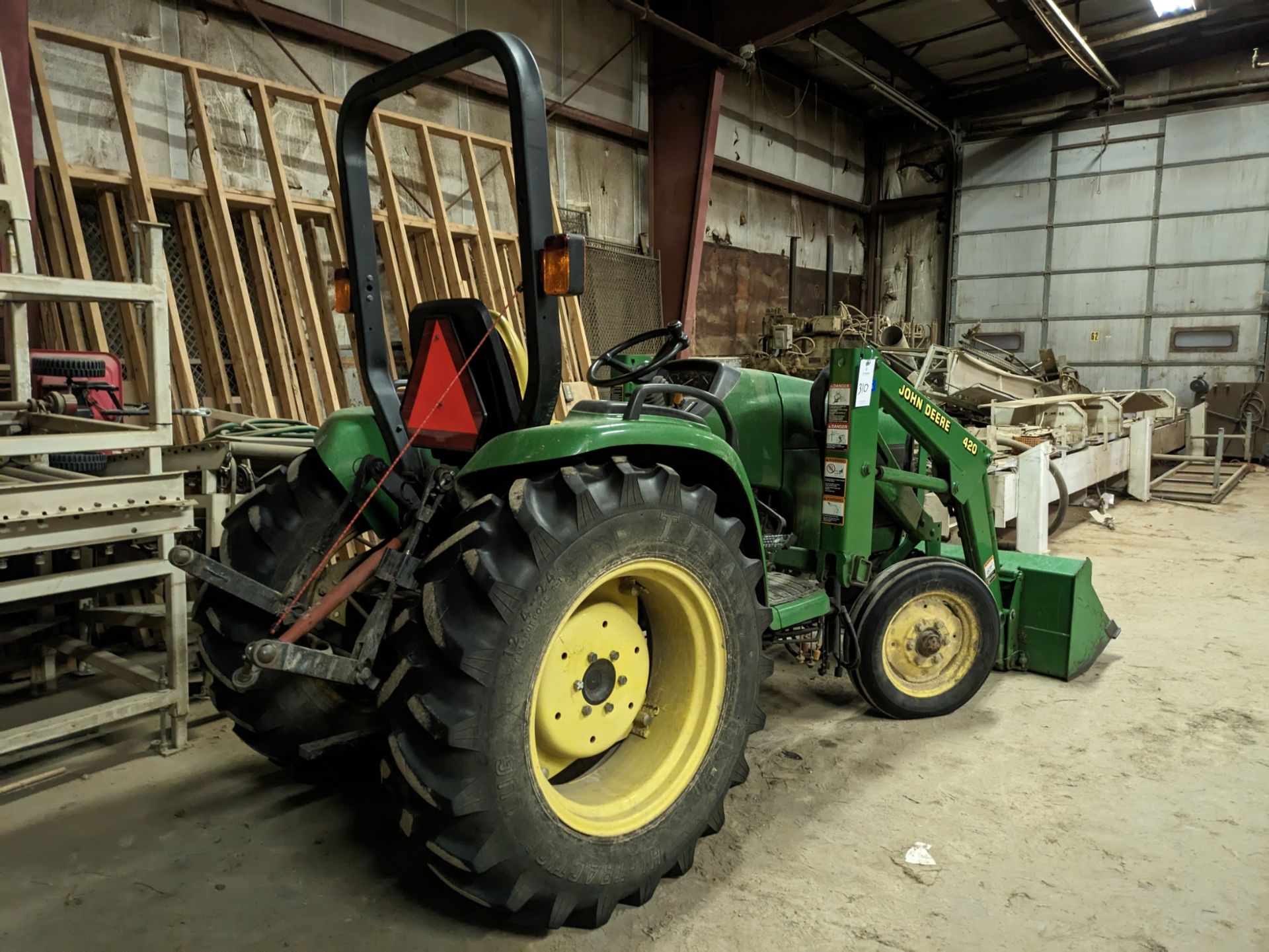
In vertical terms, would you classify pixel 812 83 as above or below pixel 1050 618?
above

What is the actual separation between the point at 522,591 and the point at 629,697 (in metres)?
0.52

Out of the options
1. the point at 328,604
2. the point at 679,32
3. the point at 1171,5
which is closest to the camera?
the point at 328,604

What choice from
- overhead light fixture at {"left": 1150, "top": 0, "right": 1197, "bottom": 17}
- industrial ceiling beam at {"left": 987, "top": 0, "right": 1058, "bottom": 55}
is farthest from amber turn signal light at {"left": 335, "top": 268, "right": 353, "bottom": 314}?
overhead light fixture at {"left": 1150, "top": 0, "right": 1197, "bottom": 17}

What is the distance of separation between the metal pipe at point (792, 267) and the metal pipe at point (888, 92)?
216 centimetres

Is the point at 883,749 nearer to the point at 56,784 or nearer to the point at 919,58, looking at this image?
the point at 56,784

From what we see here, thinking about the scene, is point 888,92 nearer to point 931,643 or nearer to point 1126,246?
point 1126,246

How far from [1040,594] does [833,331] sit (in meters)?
7.40

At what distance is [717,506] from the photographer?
224 centimetres

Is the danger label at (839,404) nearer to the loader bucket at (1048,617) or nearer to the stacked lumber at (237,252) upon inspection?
the loader bucket at (1048,617)

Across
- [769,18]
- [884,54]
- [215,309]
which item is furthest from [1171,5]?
[215,309]

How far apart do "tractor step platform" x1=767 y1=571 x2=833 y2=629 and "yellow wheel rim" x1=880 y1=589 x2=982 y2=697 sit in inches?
12.5

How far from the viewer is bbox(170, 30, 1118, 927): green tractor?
1.57 metres

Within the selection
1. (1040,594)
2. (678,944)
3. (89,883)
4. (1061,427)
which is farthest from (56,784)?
(1061,427)

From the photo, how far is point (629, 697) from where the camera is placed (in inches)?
76.8
